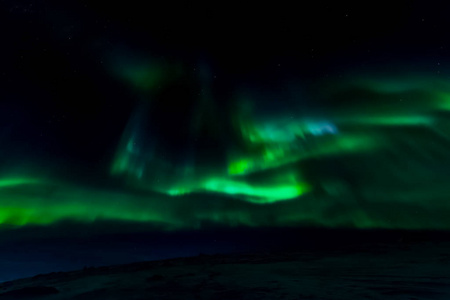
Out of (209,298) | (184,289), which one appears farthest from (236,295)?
(184,289)

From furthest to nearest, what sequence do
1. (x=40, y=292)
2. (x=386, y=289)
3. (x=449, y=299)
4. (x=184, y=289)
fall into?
(x=40, y=292) < (x=184, y=289) < (x=386, y=289) < (x=449, y=299)

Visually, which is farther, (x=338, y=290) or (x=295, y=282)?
(x=295, y=282)

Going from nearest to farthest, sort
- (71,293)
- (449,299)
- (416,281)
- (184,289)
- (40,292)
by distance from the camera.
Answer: (449,299) → (416,281) → (184,289) → (71,293) → (40,292)

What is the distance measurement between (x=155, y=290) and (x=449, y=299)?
41.3ft

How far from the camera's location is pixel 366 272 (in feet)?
69.0

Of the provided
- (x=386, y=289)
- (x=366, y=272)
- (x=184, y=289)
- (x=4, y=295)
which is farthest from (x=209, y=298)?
(x=4, y=295)

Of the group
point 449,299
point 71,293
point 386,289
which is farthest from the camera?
A: point 71,293

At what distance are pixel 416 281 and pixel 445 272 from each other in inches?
175

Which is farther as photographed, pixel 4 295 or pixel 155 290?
pixel 4 295

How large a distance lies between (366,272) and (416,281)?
491 centimetres

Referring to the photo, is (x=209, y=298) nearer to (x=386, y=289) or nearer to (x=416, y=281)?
(x=386, y=289)

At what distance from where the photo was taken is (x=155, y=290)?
1797 cm

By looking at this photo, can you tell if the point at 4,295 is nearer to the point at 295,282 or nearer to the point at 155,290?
the point at 155,290

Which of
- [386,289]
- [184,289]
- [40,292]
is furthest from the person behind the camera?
[40,292]
